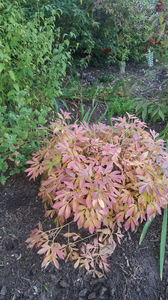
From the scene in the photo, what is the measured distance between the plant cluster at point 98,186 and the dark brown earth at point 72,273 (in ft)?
0.30

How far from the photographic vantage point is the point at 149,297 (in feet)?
5.04

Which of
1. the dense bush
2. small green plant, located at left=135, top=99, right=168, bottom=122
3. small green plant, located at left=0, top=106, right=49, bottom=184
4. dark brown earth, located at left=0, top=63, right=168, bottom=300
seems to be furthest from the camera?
small green plant, located at left=135, top=99, right=168, bottom=122

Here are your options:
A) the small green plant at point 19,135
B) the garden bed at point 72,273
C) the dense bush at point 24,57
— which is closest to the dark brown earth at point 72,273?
the garden bed at point 72,273

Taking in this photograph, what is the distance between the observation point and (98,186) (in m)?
1.43

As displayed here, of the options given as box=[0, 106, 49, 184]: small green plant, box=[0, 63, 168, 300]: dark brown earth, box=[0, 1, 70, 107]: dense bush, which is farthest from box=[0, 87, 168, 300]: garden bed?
box=[0, 1, 70, 107]: dense bush

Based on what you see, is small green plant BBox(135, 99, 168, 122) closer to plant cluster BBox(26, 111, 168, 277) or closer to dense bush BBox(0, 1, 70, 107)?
dense bush BBox(0, 1, 70, 107)

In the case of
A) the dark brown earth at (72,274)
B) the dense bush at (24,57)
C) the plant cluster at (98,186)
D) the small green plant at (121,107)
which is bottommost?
the dark brown earth at (72,274)

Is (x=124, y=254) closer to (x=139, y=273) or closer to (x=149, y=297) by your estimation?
(x=139, y=273)

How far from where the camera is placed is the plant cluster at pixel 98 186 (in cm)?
141

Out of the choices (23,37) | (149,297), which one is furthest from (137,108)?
(149,297)

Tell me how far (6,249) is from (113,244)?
706mm

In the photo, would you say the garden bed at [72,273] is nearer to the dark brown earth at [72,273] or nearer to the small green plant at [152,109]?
the dark brown earth at [72,273]

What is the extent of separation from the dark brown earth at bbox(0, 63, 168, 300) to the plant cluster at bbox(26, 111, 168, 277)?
0.30 ft

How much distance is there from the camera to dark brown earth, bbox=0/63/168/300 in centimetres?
152
